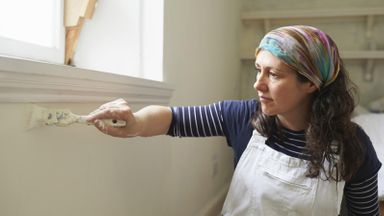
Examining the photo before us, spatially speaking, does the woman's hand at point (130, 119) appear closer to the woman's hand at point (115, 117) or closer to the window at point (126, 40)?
the woman's hand at point (115, 117)

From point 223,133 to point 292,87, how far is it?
0.27 metres

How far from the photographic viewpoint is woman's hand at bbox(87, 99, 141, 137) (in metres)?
0.70

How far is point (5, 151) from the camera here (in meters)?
0.56

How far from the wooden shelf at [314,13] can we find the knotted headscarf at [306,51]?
164 centimetres

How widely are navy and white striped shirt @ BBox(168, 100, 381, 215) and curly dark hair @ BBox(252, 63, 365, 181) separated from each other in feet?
0.14

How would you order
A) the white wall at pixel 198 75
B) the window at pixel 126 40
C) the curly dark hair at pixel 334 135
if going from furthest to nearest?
the white wall at pixel 198 75, the window at pixel 126 40, the curly dark hair at pixel 334 135

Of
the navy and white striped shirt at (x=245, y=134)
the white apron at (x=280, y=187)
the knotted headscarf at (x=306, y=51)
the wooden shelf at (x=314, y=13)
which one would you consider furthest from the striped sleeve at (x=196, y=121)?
the wooden shelf at (x=314, y=13)

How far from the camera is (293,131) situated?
1.00 metres

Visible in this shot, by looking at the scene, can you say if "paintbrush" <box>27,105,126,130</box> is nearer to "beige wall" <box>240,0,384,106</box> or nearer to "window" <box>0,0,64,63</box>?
"window" <box>0,0,64,63</box>

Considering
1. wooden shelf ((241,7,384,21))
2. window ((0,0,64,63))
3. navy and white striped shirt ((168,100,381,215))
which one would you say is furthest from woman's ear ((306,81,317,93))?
wooden shelf ((241,7,384,21))

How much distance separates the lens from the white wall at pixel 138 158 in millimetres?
597

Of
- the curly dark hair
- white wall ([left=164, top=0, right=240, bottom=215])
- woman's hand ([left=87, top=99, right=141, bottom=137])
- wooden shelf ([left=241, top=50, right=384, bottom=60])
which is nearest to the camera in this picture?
woman's hand ([left=87, top=99, right=141, bottom=137])

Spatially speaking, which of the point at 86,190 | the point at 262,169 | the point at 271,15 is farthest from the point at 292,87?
the point at 271,15

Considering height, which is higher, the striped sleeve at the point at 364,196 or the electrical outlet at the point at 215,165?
the striped sleeve at the point at 364,196
